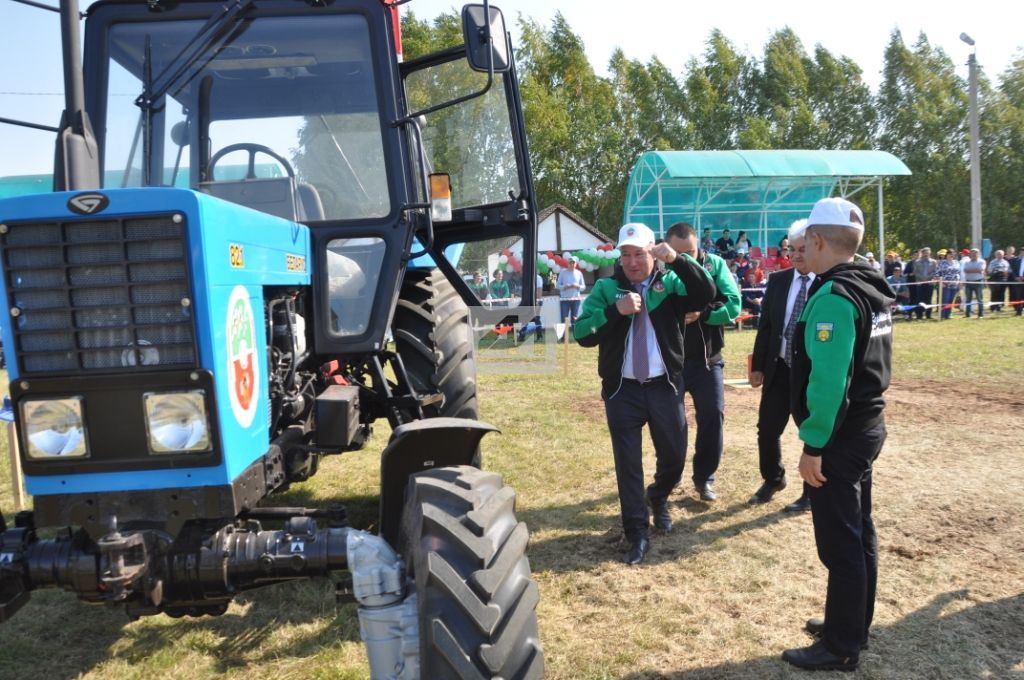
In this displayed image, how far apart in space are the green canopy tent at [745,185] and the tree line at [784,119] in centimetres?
1158

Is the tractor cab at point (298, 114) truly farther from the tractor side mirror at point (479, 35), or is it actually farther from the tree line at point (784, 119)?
the tree line at point (784, 119)

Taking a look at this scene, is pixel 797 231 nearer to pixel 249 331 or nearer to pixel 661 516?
pixel 661 516

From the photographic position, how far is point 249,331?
269cm

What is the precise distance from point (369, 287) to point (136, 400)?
1561mm

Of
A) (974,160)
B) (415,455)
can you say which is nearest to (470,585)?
(415,455)

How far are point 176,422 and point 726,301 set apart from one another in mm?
3498

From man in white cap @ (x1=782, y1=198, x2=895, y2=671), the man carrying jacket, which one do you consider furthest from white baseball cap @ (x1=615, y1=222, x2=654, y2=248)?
man in white cap @ (x1=782, y1=198, x2=895, y2=671)

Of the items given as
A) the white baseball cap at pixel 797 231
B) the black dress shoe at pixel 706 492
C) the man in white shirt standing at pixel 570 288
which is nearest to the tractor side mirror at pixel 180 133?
the white baseball cap at pixel 797 231

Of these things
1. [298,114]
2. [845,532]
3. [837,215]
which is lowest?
[845,532]

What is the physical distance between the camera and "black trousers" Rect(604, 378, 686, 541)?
4305 mm

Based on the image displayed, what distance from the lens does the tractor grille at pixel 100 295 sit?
2305mm

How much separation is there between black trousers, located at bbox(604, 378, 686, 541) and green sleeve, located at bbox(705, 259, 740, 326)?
738 millimetres

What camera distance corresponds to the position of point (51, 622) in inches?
145

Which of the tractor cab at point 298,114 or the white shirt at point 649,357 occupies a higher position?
the tractor cab at point 298,114
